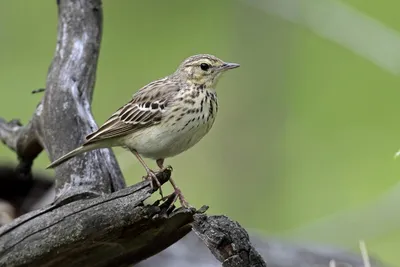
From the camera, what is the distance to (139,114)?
543 cm

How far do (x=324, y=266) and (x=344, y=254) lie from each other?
0.99ft

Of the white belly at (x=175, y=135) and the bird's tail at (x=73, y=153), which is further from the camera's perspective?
the bird's tail at (x=73, y=153)

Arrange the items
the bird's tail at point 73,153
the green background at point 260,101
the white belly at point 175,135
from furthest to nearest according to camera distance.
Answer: the green background at point 260,101 → the bird's tail at point 73,153 → the white belly at point 175,135

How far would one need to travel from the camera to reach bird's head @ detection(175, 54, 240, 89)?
5.63 metres

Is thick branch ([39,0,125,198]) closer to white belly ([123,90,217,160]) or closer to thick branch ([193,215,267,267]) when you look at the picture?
white belly ([123,90,217,160])

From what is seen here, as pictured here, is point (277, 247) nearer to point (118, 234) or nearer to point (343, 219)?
point (343, 219)

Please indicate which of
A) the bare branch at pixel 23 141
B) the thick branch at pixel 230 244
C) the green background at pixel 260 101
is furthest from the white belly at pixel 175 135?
the green background at pixel 260 101

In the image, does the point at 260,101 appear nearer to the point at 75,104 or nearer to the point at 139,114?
the point at 75,104

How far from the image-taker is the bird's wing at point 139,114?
→ 5.34 metres

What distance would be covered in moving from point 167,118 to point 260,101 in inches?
201

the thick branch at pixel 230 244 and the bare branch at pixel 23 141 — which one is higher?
the bare branch at pixel 23 141

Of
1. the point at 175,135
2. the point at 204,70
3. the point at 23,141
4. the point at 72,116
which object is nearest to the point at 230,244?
the point at 175,135

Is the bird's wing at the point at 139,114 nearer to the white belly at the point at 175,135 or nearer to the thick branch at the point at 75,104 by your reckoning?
the white belly at the point at 175,135

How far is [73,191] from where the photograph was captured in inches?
208
